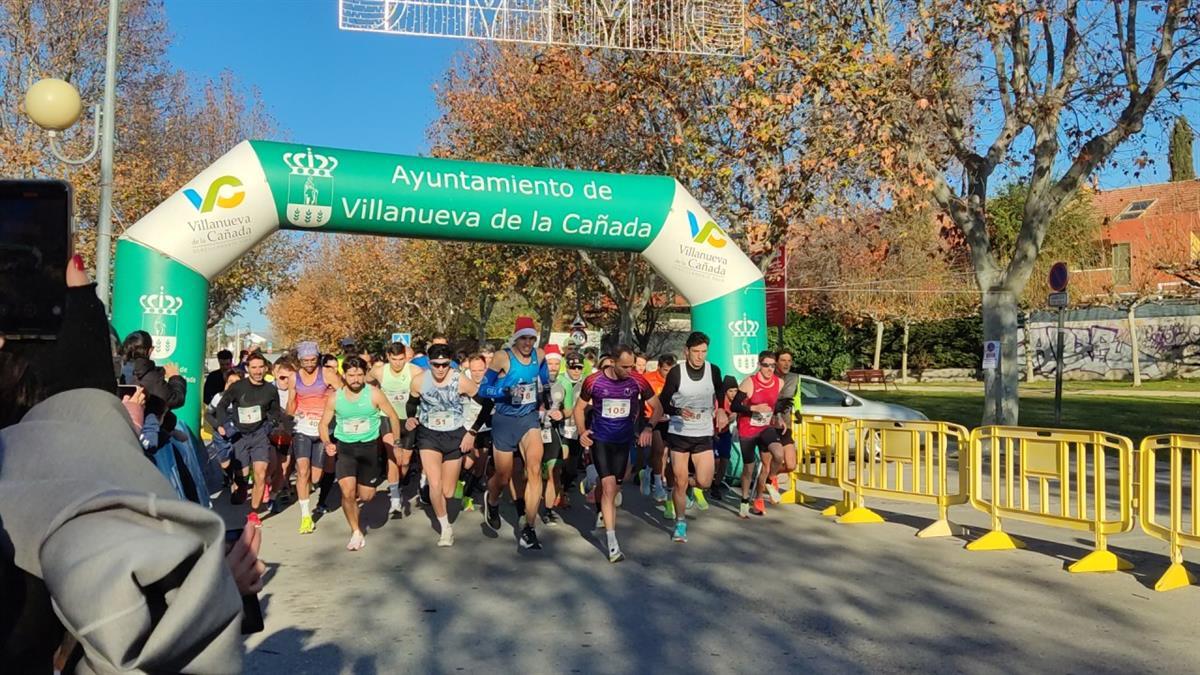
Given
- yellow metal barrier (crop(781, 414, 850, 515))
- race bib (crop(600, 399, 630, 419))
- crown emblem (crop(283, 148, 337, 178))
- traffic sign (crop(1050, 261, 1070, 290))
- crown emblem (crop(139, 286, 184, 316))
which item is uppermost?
crown emblem (crop(283, 148, 337, 178))

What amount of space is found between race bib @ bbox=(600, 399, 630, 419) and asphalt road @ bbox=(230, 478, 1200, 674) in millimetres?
1131

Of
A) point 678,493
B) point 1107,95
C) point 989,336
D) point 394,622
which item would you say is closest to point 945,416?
point 989,336

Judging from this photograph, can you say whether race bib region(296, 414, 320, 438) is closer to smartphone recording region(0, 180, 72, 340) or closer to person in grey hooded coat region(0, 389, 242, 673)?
smartphone recording region(0, 180, 72, 340)

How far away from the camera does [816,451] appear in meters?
11.5

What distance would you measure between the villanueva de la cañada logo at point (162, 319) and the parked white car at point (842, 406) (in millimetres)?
8740

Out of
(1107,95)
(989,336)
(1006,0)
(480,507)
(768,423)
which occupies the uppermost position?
(1006,0)

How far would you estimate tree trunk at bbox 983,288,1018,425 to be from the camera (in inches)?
589

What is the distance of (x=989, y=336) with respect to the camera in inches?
595

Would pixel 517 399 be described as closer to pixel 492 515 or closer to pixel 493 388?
pixel 493 388

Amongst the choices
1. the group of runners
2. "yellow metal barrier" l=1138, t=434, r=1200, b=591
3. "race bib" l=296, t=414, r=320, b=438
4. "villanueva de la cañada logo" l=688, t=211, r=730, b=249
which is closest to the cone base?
"yellow metal barrier" l=1138, t=434, r=1200, b=591

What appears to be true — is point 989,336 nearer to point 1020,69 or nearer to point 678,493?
point 1020,69

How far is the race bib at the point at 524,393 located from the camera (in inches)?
352

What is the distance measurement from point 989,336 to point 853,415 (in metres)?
2.38

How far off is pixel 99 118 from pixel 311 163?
2990 millimetres
